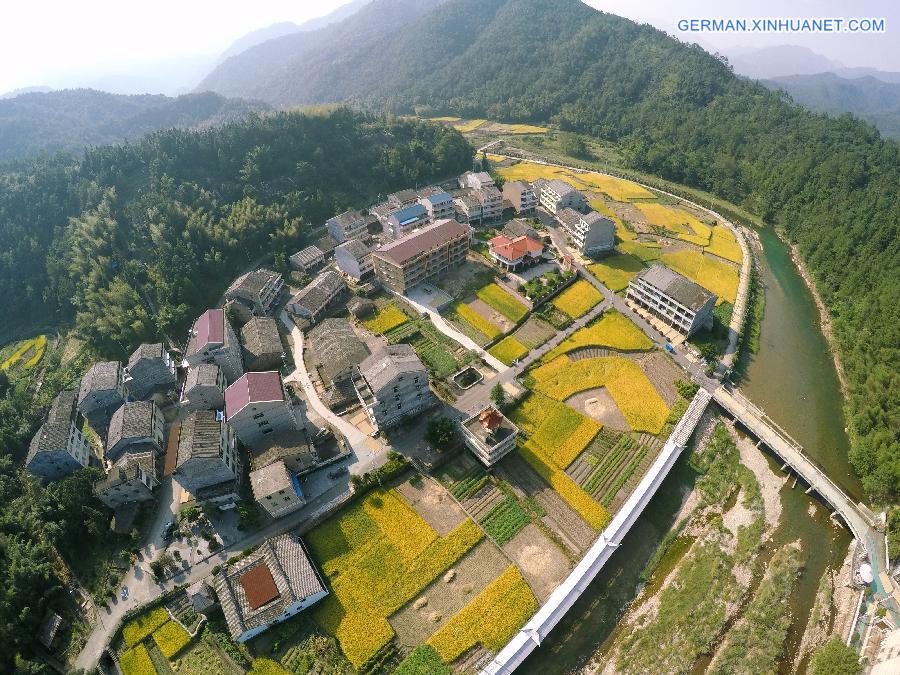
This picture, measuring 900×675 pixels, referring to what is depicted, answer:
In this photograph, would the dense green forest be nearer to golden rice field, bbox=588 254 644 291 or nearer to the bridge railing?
golden rice field, bbox=588 254 644 291

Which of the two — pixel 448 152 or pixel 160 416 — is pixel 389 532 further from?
pixel 448 152

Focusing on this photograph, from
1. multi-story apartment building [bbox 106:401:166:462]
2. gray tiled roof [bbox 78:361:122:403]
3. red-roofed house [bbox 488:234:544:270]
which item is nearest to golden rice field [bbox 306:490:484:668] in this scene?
multi-story apartment building [bbox 106:401:166:462]

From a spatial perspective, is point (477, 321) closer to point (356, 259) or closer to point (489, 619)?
point (356, 259)

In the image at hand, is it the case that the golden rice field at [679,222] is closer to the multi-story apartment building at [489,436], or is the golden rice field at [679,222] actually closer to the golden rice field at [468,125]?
the multi-story apartment building at [489,436]

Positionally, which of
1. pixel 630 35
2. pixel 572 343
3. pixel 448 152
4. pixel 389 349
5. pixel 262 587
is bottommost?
pixel 262 587

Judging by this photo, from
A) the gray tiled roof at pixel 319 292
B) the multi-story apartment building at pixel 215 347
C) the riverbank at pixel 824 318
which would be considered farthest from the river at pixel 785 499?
the gray tiled roof at pixel 319 292

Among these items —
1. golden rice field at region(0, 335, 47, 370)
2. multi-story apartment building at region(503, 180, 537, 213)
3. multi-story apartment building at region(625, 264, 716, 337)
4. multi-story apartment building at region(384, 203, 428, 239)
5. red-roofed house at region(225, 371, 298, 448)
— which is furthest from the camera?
multi-story apartment building at region(503, 180, 537, 213)

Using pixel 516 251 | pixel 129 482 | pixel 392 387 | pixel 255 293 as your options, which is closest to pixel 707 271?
pixel 516 251

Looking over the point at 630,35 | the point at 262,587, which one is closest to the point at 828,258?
the point at 262,587
